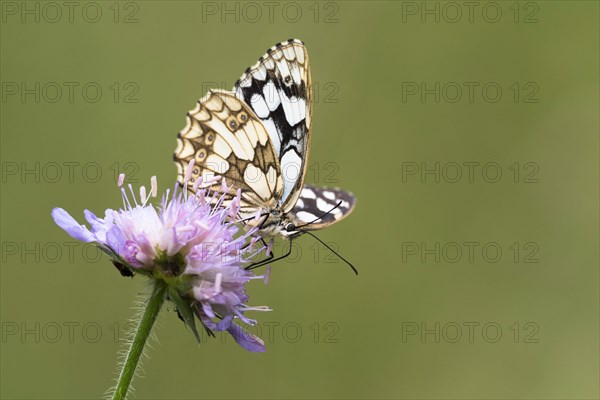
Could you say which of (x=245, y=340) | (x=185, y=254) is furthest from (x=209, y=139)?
(x=245, y=340)

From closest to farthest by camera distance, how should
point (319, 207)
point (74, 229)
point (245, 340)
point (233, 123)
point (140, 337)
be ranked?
1. point (140, 337)
2. point (74, 229)
3. point (245, 340)
4. point (233, 123)
5. point (319, 207)

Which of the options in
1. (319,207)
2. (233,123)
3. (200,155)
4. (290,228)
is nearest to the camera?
(290,228)

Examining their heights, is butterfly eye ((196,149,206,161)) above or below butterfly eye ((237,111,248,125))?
below

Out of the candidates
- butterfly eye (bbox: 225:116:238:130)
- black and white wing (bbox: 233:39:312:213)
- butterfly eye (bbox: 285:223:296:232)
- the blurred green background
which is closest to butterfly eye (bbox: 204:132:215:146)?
butterfly eye (bbox: 225:116:238:130)

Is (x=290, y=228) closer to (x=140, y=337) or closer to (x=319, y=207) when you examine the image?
(x=319, y=207)

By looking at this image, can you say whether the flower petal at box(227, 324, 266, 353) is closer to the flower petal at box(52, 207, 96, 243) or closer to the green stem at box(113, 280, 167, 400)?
the green stem at box(113, 280, 167, 400)

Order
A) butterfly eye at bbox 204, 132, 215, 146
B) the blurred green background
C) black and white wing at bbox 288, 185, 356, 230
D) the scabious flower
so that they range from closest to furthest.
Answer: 1. the scabious flower
2. black and white wing at bbox 288, 185, 356, 230
3. butterfly eye at bbox 204, 132, 215, 146
4. the blurred green background

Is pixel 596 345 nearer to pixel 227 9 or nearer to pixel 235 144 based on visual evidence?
pixel 235 144

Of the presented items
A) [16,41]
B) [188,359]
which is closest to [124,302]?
[188,359]
